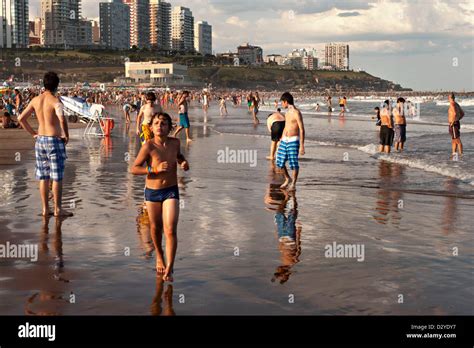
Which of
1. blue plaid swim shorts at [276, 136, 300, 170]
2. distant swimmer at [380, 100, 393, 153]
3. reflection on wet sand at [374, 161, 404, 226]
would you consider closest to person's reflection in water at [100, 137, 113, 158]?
blue plaid swim shorts at [276, 136, 300, 170]

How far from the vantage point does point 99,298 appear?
223 inches

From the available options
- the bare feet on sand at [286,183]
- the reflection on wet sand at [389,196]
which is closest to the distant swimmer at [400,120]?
the reflection on wet sand at [389,196]

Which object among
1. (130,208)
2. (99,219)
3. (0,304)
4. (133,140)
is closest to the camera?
(0,304)

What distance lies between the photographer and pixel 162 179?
20.5 feet

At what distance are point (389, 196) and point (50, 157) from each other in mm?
6202

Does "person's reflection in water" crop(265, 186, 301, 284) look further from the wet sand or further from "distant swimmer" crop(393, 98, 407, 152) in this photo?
"distant swimmer" crop(393, 98, 407, 152)

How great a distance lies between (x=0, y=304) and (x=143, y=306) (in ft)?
3.92

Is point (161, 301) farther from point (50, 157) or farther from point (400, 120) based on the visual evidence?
point (400, 120)

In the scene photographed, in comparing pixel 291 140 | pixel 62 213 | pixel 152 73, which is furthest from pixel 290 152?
pixel 152 73

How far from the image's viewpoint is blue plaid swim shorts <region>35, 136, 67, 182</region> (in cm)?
884

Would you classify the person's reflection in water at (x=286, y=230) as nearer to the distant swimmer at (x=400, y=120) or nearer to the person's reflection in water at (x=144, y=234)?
the person's reflection in water at (x=144, y=234)

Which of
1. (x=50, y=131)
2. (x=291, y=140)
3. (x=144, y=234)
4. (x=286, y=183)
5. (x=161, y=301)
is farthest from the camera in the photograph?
(x=286, y=183)
